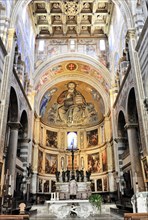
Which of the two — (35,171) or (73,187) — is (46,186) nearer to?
(35,171)

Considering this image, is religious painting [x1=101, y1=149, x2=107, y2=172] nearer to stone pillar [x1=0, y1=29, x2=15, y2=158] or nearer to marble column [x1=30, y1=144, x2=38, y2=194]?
marble column [x1=30, y1=144, x2=38, y2=194]

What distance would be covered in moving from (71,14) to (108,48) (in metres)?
5.95

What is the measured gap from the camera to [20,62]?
19.9m

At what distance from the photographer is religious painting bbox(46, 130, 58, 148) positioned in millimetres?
29133

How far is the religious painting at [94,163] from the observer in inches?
1088

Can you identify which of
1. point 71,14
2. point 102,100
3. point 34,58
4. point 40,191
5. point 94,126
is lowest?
point 40,191

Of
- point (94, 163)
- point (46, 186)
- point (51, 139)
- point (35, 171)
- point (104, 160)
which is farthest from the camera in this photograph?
point (51, 139)

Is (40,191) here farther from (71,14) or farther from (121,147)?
(71,14)

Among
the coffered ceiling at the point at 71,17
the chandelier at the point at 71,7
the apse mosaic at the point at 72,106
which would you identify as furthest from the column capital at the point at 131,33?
the apse mosaic at the point at 72,106

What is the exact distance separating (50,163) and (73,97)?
31.2 ft

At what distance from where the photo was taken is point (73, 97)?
31.4 meters

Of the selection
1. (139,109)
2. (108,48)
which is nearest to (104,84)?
(108,48)

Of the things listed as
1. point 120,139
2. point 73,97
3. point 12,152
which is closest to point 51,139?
point 73,97

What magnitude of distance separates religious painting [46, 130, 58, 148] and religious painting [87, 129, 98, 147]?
4385 millimetres
